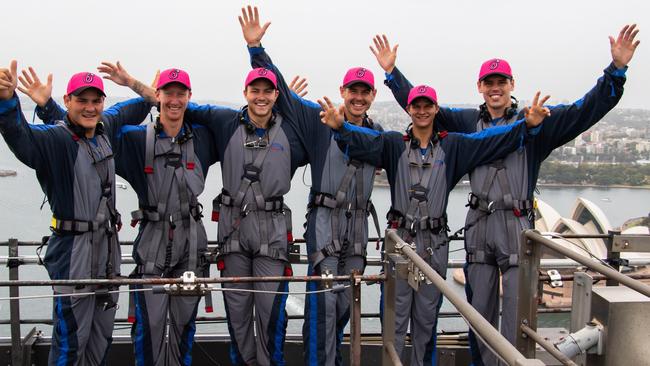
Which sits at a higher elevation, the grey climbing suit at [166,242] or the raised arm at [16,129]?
the raised arm at [16,129]

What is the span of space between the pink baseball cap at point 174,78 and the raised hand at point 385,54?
184 cm

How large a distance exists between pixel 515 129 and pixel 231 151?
84.7 inches

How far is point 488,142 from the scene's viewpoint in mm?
4680

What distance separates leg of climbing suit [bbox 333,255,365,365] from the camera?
4.54 metres

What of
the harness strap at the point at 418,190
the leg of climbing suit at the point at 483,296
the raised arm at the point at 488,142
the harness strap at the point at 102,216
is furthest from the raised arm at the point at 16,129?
the leg of climbing suit at the point at 483,296

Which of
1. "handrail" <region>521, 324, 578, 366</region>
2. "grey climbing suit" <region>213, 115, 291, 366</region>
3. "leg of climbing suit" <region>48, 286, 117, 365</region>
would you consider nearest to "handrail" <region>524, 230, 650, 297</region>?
"handrail" <region>521, 324, 578, 366</region>

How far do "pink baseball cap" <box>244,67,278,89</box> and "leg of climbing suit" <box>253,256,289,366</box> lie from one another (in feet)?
4.31

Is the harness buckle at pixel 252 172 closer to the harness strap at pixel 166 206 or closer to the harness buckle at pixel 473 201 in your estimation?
the harness strap at pixel 166 206

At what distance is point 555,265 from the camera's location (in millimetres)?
4867

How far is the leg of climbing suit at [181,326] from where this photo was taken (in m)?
4.33

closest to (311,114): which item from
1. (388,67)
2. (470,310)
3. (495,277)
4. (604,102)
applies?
(388,67)

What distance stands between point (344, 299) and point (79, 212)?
1.95m

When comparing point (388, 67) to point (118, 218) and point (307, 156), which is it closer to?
point (307, 156)

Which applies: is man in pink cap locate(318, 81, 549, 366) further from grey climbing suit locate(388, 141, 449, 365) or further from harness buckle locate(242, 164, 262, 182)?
harness buckle locate(242, 164, 262, 182)
